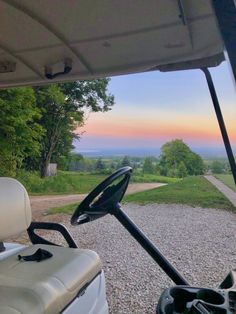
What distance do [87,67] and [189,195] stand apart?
20.1 feet

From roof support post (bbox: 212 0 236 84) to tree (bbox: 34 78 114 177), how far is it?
30.0 ft

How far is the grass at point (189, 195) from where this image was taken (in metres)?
6.53

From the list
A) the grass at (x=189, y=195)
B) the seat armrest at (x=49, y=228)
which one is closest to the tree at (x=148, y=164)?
the grass at (x=189, y=195)

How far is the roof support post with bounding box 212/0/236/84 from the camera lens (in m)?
0.69

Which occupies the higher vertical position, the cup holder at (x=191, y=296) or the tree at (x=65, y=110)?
the tree at (x=65, y=110)

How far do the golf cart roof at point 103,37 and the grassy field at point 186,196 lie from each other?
4403 mm

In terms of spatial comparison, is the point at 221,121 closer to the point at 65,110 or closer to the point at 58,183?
the point at 58,183

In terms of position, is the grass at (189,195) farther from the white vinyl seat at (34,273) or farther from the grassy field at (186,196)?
the white vinyl seat at (34,273)

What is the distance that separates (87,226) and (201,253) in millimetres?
1875

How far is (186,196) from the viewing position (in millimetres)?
7344

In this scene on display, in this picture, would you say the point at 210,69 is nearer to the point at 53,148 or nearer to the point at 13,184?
the point at 13,184

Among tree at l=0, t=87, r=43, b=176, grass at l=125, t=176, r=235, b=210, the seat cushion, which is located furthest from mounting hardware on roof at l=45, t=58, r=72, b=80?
tree at l=0, t=87, r=43, b=176

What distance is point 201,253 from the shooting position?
12.5ft

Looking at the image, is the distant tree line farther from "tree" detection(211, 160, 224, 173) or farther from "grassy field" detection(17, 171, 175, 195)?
"grassy field" detection(17, 171, 175, 195)
